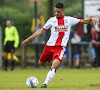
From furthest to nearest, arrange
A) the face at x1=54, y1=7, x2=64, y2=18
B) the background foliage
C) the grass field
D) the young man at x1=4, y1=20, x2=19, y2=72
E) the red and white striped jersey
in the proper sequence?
the background foliage < the young man at x1=4, y1=20, x2=19, y2=72 < the red and white striped jersey < the face at x1=54, y1=7, x2=64, y2=18 < the grass field

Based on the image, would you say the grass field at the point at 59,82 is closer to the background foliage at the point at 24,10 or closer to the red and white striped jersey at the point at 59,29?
the red and white striped jersey at the point at 59,29

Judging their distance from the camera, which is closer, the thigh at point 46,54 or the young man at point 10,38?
the thigh at point 46,54

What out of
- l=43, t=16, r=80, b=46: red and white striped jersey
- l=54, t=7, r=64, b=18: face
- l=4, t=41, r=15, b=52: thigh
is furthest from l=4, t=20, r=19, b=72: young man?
l=54, t=7, r=64, b=18: face

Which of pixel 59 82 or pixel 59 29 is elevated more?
pixel 59 29

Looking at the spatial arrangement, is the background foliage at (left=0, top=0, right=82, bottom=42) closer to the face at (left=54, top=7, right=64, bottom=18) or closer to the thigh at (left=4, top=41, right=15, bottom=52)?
the thigh at (left=4, top=41, right=15, bottom=52)

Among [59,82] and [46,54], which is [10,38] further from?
[46,54]

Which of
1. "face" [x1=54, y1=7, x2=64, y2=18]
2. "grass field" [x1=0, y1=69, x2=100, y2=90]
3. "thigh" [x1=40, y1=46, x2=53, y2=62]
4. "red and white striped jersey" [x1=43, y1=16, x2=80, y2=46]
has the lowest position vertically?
"grass field" [x1=0, y1=69, x2=100, y2=90]

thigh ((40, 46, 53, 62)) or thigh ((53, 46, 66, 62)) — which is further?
thigh ((40, 46, 53, 62))

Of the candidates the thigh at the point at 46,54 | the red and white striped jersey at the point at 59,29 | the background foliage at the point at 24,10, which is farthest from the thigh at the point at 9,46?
the red and white striped jersey at the point at 59,29

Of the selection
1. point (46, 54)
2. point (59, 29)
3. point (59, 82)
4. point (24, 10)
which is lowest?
point (59, 82)

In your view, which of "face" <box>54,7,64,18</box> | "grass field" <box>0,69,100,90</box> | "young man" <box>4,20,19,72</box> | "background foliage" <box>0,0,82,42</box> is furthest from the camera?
"background foliage" <box>0,0,82,42</box>

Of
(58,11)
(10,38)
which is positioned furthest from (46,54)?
(10,38)

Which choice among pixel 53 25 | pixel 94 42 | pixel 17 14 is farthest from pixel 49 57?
pixel 17 14

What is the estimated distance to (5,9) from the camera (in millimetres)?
24484
